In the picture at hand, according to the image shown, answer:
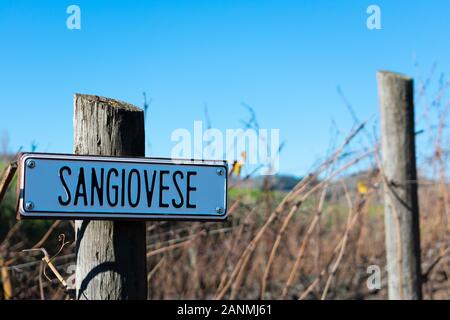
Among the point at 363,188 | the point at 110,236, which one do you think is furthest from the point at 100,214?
the point at 363,188

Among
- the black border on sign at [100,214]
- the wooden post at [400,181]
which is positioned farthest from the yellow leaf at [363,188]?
the black border on sign at [100,214]

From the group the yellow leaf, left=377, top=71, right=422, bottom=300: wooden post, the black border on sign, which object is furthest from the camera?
the yellow leaf

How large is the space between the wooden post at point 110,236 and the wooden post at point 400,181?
112 inches

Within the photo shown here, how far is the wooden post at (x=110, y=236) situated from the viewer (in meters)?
2.47

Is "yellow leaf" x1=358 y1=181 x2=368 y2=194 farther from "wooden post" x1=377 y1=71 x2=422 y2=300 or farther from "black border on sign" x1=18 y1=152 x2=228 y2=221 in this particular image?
"black border on sign" x1=18 y1=152 x2=228 y2=221

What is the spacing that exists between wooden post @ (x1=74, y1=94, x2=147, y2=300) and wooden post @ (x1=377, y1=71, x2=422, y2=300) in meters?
2.85

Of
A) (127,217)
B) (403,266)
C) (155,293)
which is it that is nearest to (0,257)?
(155,293)

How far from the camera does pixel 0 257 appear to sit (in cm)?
529

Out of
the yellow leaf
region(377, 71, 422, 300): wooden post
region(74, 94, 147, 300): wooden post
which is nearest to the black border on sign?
region(74, 94, 147, 300): wooden post

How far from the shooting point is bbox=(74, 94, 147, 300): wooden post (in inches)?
97.2

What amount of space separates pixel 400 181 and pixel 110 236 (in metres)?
3.01

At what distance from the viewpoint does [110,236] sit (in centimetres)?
246

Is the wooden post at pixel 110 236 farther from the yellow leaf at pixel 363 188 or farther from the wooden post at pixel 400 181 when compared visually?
the yellow leaf at pixel 363 188
